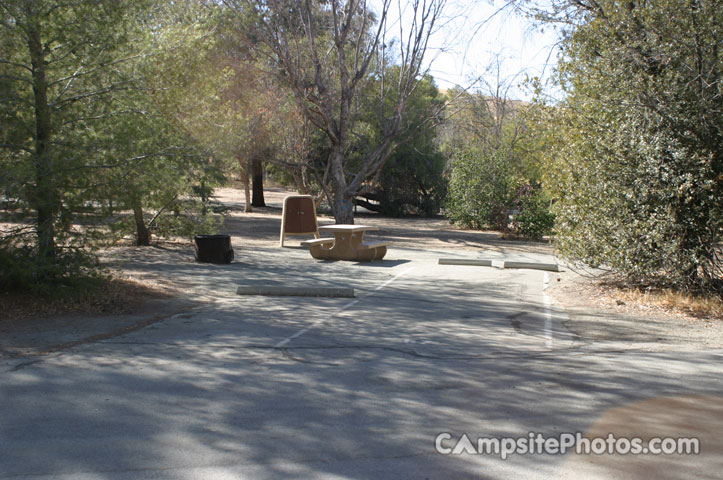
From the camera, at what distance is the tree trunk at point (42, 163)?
28.1ft

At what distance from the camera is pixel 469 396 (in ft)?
18.0

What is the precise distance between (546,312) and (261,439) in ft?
21.3

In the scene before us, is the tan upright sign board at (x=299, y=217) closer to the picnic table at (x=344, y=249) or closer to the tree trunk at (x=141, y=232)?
the picnic table at (x=344, y=249)

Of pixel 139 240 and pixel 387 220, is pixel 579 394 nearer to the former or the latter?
pixel 139 240

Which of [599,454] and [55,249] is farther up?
[55,249]

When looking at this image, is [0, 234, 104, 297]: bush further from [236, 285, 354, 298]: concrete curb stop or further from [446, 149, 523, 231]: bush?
[446, 149, 523, 231]: bush

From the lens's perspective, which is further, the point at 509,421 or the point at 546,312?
the point at 546,312

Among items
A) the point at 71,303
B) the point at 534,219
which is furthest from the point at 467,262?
the point at 71,303

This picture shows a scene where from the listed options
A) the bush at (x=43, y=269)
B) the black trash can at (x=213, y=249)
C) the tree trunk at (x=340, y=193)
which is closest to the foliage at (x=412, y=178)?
the tree trunk at (x=340, y=193)

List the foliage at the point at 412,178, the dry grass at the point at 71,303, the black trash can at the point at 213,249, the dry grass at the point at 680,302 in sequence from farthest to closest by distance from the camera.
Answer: the foliage at the point at 412,178 < the black trash can at the point at 213,249 < the dry grass at the point at 680,302 < the dry grass at the point at 71,303

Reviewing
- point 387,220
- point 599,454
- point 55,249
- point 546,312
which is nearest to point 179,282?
point 55,249

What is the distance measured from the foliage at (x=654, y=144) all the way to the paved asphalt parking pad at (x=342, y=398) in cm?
231

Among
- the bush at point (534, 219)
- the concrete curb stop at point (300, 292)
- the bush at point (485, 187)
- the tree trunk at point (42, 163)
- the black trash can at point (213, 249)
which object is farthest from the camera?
the bush at point (485, 187)

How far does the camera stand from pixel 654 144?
9.89 metres
